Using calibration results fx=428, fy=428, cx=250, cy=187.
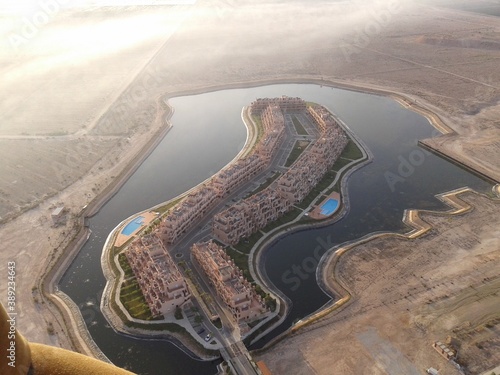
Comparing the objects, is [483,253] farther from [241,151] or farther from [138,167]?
[138,167]

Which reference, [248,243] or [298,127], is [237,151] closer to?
[298,127]

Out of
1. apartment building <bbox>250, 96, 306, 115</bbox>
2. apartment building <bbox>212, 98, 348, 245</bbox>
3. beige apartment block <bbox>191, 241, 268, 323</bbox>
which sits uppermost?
apartment building <bbox>250, 96, 306, 115</bbox>

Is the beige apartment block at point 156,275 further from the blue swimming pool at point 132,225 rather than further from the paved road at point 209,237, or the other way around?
the blue swimming pool at point 132,225

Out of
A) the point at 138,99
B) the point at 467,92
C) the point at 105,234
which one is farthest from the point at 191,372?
the point at 467,92

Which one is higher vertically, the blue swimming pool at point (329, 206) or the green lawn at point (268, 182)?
the green lawn at point (268, 182)

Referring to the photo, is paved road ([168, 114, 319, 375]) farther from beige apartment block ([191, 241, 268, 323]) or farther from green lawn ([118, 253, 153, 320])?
green lawn ([118, 253, 153, 320])

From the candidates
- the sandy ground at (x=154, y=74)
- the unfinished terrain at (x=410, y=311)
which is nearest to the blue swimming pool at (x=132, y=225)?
the sandy ground at (x=154, y=74)

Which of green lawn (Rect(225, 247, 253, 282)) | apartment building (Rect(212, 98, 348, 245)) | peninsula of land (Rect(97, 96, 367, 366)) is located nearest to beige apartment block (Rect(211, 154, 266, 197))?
peninsula of land (Rect(97, 96, 367, 366))
